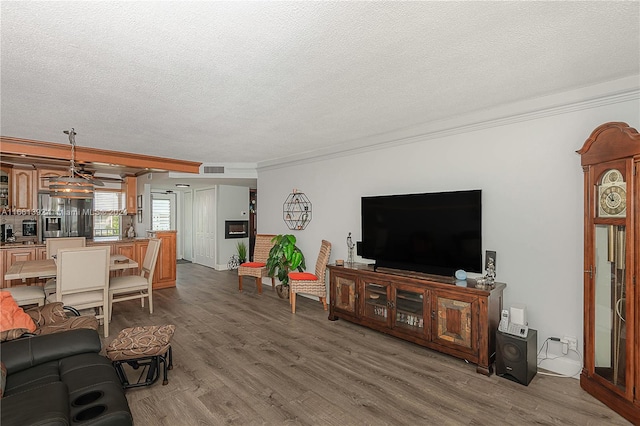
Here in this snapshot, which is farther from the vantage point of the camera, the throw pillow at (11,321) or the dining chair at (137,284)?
the dining chair at (137,284)

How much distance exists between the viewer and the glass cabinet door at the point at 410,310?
3.57m

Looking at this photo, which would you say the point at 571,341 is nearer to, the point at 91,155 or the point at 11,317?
the point at 11,317

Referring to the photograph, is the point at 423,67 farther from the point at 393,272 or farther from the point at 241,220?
the point at 241,220

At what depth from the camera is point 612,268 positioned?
102 inches

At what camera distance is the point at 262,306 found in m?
5.27

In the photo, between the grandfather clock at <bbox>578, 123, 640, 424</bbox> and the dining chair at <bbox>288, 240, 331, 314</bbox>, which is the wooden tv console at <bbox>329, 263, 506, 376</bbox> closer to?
the dining chair at <bbox>288, 240, 331, 314</bbox>

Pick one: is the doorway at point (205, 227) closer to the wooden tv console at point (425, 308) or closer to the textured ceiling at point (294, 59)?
the textured ceiling at point (294, 59)

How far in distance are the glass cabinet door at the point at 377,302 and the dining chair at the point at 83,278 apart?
3305 mm

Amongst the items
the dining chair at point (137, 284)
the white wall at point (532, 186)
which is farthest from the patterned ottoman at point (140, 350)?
the white wall at point (532, 186)

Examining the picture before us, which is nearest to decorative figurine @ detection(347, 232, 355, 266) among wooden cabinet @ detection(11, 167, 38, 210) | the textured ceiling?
the textured ceiling

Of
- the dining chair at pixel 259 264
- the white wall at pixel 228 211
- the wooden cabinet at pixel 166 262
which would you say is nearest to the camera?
the dining chair at pixel 259 264

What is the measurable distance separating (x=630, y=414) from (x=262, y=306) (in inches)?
172

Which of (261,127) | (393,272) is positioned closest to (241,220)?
(261,127)

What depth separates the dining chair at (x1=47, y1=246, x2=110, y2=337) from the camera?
147 inches
